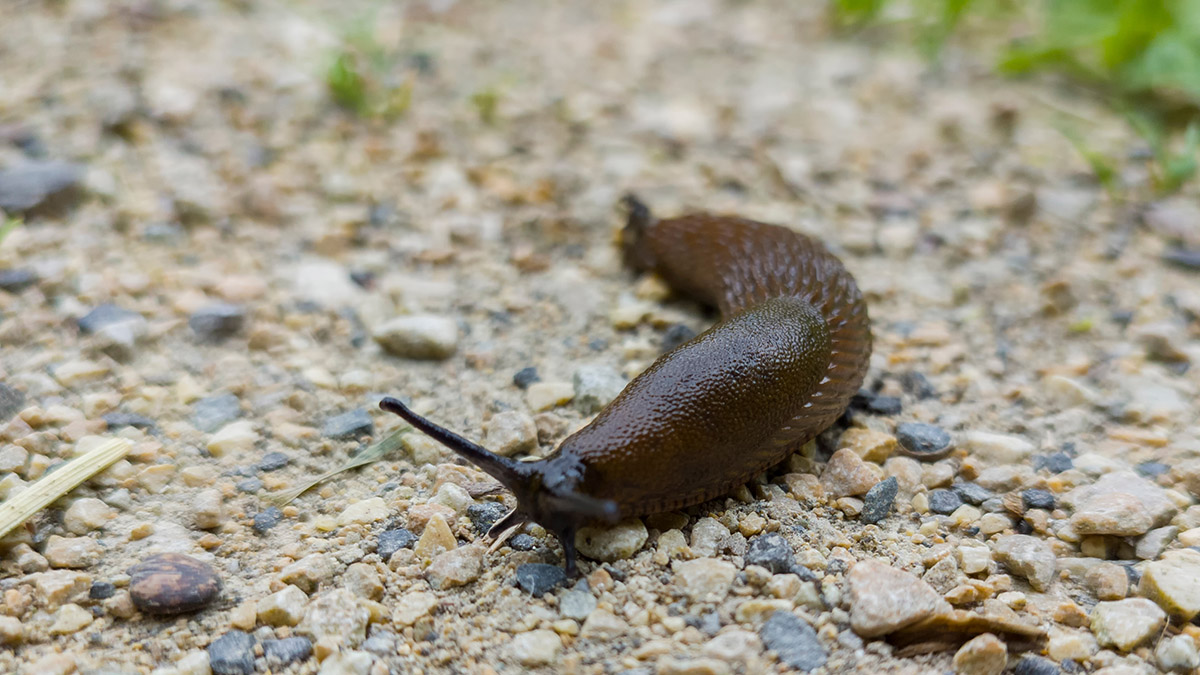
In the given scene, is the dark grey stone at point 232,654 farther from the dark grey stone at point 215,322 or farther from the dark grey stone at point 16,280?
the dark grey stone at point 16,280

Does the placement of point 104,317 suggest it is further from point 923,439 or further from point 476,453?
point 923,439

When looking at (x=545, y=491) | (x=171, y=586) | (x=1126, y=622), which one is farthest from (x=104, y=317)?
(x=1126, y=622)

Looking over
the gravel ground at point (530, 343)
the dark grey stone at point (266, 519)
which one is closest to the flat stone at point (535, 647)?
the gravel ground at point (530, 343)

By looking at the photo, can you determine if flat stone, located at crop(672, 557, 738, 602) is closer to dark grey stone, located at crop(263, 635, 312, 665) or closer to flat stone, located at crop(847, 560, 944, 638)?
flat stone, located at crop(847, 560, 944, 638)

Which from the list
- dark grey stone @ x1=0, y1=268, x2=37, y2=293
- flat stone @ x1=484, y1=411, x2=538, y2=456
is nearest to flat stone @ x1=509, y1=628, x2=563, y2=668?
flat stone @ x1=484, y1=411, x2=538, y2=456

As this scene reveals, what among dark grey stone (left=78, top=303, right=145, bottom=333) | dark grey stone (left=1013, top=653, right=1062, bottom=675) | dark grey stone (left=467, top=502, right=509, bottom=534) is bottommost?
dark grey stone (left=467, top=502, right=509, bottom=534)

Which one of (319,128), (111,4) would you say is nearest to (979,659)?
(319,128)

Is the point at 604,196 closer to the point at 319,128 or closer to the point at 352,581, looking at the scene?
the point at 319,128
